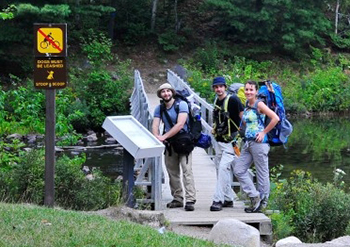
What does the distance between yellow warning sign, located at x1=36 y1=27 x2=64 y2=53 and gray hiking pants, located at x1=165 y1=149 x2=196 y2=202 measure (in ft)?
7.85

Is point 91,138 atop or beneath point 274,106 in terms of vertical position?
beneath

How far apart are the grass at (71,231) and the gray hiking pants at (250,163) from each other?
235cm

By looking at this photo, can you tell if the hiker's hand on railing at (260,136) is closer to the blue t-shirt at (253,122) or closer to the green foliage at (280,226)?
the blue t-shirt at (253,122)

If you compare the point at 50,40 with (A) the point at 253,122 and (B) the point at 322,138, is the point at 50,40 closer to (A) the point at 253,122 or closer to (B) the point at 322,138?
(A) the point at 253,122

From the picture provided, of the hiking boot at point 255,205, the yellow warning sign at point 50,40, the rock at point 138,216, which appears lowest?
the hiking boot at point 255,205

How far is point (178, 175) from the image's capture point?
424 inches

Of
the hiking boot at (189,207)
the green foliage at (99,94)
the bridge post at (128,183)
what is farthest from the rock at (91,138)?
the bridge post at (128,183)

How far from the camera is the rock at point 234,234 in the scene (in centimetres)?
850

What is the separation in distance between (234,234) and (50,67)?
2.86m

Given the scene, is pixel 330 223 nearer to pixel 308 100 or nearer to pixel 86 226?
pixel 86 226

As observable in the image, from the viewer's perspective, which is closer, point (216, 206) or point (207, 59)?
point (216, 206)

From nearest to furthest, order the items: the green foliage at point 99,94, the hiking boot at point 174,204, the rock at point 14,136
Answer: the hiking boot at point 174,204 → the rock at point 14,136 → the green foliage at point 99,94

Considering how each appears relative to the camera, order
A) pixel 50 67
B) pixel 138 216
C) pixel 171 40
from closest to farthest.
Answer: pixel 50 67
pixel 138 216
pixel 171 40

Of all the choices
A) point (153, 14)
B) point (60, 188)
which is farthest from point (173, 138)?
point (153, 14)
